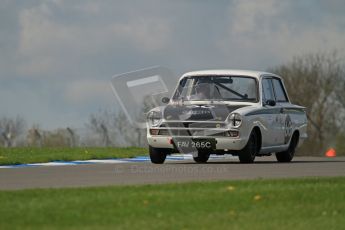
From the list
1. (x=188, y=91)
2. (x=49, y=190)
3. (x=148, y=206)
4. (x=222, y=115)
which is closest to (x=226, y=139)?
(x=222, y=115)

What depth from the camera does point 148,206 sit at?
38.7ft

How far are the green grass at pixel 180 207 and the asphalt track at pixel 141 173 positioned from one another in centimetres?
196

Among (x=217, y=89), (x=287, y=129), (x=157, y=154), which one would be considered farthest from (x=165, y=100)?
(x=287, y=129)

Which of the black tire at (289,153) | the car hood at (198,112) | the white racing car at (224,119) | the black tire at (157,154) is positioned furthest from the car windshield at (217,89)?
the black tire at (289,153)

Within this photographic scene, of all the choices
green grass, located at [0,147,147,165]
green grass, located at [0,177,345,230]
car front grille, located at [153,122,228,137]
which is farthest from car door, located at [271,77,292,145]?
green grass, located at [0,177,345,230]

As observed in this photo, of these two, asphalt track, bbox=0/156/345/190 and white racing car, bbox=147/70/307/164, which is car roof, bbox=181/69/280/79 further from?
asphalt track, bbox=0/156/345/190

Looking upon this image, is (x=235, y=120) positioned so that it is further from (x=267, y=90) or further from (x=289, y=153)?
(x=289, y=153)

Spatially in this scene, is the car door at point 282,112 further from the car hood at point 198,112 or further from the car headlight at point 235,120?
the car headlight at point 235,120

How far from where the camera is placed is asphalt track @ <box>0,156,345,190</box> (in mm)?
15866

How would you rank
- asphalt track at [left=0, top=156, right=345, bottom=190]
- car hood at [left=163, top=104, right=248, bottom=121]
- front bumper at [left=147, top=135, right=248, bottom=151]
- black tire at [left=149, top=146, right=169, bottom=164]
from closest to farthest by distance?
asphalt track at [left=0, top=156, right=345, bottom=190], front bumper at [left=147, top=135, right=248, bottom=151], car hood at [left=163, top=104, right=248, bottom=121], black tire at [left=149, top=146, right=169, bottom=164]

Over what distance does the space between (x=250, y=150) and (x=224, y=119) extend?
3.09 feet

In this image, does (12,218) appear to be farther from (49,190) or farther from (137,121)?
(137,121)

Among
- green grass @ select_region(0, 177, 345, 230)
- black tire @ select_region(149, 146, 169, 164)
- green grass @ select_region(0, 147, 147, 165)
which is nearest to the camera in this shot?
green grass @ select_region(0, 177, 345, 230)

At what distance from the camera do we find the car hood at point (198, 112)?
821 inches
